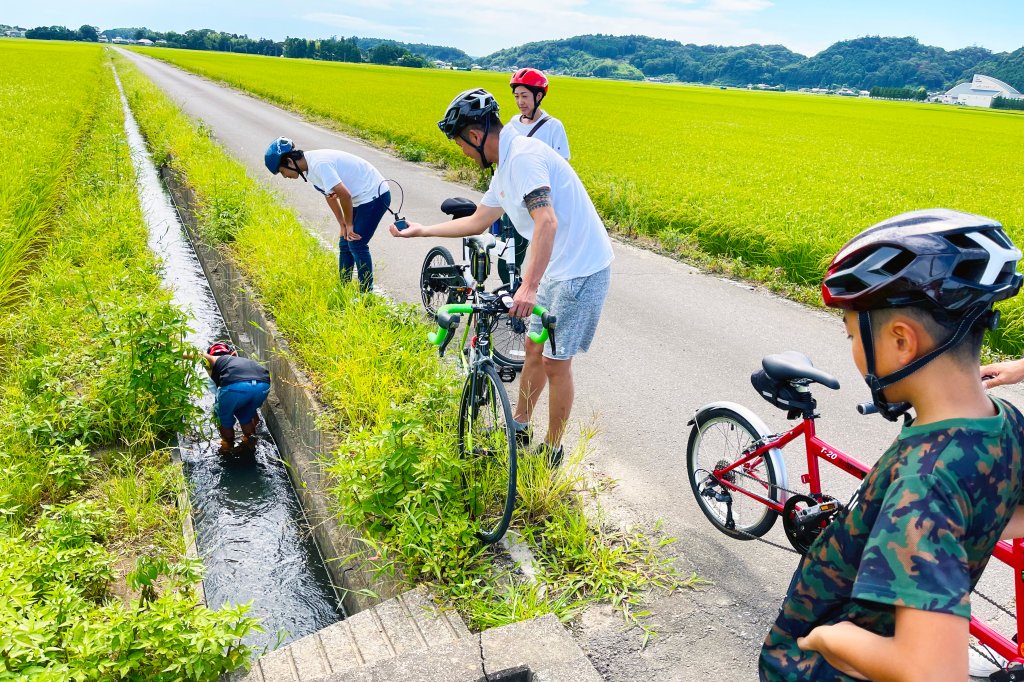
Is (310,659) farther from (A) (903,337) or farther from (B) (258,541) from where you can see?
(A) (903,337)

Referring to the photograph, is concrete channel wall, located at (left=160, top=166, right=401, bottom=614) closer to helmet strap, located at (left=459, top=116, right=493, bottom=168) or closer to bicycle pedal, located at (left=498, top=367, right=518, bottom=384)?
bicycle pedal, located at (left=498, top=367, right=518, bottom=384)

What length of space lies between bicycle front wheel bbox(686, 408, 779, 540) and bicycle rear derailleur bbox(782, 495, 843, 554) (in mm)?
134

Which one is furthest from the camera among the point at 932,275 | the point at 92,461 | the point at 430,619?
the point at 92,461

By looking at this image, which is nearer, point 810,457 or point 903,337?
point 903,337

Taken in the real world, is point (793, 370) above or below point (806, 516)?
above

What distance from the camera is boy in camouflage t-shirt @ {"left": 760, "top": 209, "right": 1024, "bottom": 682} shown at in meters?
1.07

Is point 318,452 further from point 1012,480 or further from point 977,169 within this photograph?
point 977,169

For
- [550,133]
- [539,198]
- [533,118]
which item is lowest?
[539,198]

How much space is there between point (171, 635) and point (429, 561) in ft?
3.45

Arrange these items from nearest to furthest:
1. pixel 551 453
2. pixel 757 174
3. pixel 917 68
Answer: pixel 551 453 < pixel 757 174 < pixel 917 68

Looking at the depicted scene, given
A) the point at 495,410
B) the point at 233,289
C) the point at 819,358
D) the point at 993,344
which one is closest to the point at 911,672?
the point at 495,410

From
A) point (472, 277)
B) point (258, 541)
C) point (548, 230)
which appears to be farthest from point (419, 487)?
point (258, 541)

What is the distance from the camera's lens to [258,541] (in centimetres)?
449

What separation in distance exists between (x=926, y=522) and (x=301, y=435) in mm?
4553
